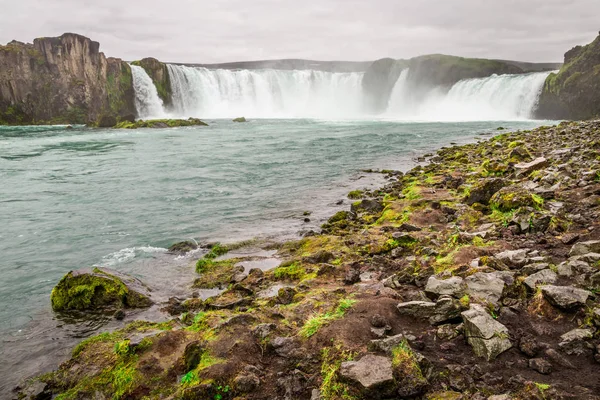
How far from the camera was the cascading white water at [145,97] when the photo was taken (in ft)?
306

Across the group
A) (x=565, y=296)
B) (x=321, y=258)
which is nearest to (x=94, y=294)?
(x=321, y=258)

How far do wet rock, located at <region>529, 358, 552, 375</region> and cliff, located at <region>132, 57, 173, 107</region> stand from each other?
99855 millimetres

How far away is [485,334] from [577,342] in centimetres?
88

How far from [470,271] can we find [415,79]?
110 meters

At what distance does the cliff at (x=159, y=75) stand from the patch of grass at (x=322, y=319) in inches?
3841

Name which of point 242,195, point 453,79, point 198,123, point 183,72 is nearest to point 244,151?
point 242,195

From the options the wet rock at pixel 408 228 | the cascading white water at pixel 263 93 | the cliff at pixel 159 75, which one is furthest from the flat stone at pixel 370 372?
the cliff at pixel 159 75

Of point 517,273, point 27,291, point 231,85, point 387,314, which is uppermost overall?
point 231,85

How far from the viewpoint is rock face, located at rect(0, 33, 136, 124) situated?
86.5m

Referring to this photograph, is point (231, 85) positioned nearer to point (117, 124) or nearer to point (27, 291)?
point (117, 124)

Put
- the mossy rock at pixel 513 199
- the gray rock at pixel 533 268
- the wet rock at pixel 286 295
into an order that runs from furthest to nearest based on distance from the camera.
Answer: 1. the mossy rock at pixel 513 199
2. the wet rock at pixel 286 295
3. the gray rock at pixel 533 268

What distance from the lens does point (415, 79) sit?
106438 millimetres

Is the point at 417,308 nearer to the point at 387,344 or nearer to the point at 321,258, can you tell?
the point at 387,344

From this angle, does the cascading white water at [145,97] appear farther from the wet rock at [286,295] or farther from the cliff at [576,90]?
the wet rock at [286,295]
